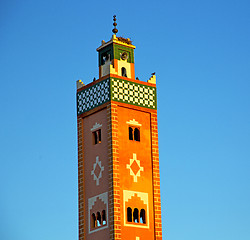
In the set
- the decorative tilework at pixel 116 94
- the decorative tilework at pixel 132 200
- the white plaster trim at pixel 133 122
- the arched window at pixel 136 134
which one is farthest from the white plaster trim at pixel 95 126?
the decorative tilework at pixel 132 200

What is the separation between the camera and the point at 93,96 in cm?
5478

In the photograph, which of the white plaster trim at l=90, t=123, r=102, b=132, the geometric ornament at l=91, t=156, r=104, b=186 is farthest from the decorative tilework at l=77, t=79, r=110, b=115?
the geometric ornament at l=91, t=156, r=104, b=186

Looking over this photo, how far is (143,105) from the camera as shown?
54750 millimetres

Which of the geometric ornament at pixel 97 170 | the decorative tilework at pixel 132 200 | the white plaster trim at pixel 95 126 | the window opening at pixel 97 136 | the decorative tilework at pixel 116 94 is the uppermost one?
the decorative tilework at pixel 116 94

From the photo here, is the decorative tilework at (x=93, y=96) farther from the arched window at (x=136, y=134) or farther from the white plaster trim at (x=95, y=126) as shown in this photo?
the arched window at (x=136, y=134)

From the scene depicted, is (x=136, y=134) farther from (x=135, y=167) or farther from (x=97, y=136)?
(x=97, y=136)

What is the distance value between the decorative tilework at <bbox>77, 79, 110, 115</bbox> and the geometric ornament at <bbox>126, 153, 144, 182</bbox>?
3.70m

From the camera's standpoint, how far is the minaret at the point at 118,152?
52.0 metres

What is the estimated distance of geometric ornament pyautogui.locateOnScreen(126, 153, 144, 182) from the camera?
173 feet

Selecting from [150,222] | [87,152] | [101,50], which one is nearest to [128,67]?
[101,50]

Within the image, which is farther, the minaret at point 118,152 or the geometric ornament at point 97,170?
the geometric ornament at point 97,170

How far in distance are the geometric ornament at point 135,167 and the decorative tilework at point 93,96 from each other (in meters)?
3.70

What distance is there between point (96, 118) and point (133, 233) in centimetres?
705

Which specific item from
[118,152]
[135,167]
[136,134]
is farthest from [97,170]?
[136,134]
